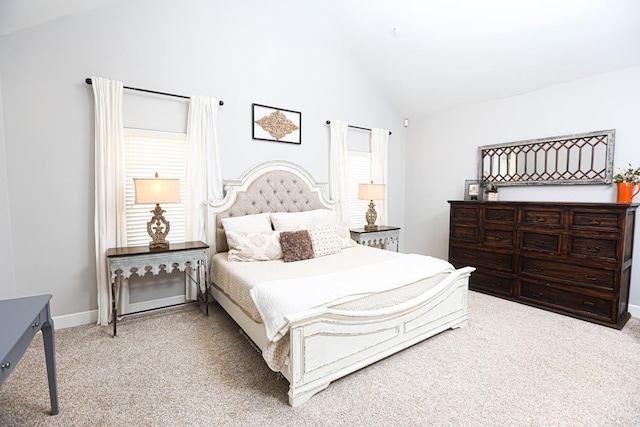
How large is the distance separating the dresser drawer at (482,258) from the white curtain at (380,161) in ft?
3.95

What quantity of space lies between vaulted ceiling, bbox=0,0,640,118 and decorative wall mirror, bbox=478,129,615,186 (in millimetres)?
688

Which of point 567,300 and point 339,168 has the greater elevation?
point 339,168

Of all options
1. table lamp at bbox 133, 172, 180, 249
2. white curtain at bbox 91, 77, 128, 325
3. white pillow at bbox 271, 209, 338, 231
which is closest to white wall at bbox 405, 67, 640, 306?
white pillow at bbox 271, 209, 338, 231

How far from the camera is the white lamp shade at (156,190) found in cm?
278

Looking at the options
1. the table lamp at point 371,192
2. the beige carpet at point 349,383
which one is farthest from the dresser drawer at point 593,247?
the table lamp at point 371,192

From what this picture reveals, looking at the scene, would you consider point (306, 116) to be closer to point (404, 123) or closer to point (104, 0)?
point (404, 123)

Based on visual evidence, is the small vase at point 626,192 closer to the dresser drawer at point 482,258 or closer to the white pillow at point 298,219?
the dresser drawer at point 482,258

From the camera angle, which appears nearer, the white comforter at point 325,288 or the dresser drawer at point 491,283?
the white comforter at point 325,288

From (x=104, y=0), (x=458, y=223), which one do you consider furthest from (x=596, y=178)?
(x=104, y=0)

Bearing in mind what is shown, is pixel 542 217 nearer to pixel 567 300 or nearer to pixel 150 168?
pixel 567 300

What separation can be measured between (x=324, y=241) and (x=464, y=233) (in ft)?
6.64

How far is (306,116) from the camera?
4.19 metres

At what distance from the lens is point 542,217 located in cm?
342

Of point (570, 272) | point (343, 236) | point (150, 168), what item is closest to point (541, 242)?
A: point (570, 272)
